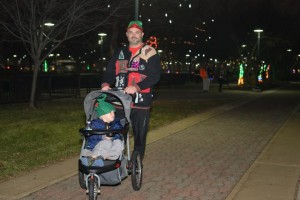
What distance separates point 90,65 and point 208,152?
61533 millimetres

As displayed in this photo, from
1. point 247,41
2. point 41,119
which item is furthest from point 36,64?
point 247,41

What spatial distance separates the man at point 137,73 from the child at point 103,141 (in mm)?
433

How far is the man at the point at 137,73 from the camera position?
19.5 feet

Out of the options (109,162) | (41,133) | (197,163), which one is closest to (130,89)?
(109,162)

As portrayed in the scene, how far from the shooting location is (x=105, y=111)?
17.8ft

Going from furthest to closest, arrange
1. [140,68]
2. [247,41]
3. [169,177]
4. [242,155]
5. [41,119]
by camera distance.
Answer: [247,41] < [41,119] < [242,155] < [169,177] < [140,68]

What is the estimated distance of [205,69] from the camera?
28.4m

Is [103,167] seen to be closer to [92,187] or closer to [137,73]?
[92,187]

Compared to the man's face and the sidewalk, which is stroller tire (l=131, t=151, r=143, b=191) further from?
the man's face

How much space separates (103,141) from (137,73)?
1.17 metres

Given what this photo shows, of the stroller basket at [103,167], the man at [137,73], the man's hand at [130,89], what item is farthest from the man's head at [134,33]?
the stroller basket at [103,167]

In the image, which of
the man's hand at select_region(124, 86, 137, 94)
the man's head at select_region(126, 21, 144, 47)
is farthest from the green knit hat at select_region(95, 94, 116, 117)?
the man's head at select_region(126, 21, 144, 47)

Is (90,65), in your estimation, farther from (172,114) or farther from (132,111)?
(132,111)

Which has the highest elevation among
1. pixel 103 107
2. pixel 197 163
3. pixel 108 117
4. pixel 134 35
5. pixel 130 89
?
pixel 134 35
